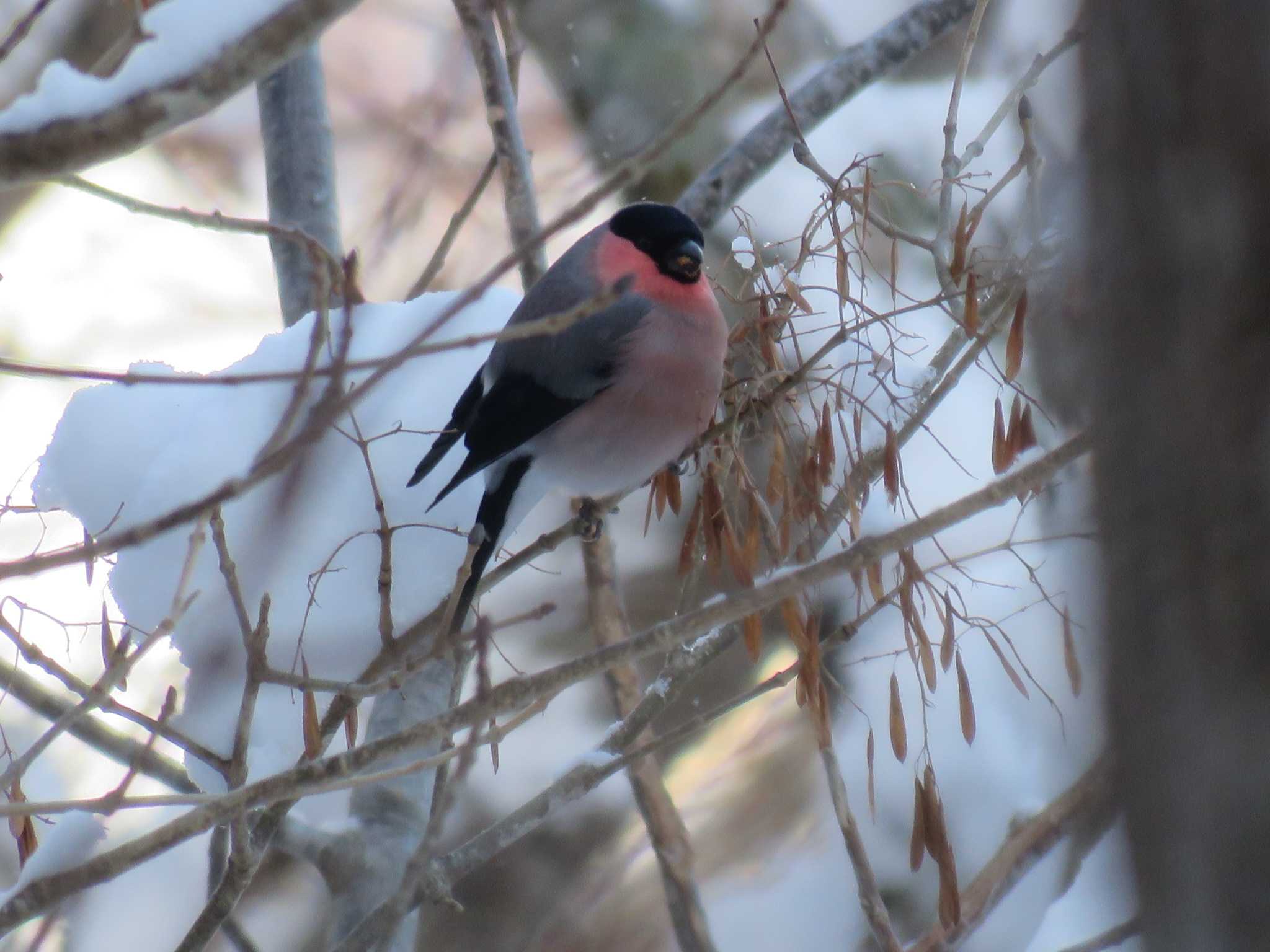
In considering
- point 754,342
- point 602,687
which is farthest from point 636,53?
point 754,342

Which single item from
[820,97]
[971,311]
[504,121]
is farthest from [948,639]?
[820,97]

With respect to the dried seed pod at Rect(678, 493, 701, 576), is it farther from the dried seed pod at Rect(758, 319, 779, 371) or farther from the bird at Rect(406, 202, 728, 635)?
the bird at Rect(406, 202, 728, 635)

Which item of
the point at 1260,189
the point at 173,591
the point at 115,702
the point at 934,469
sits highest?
the point at 934,469

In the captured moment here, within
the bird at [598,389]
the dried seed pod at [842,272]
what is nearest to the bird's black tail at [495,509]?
the bird at [598,389]

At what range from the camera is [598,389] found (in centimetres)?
192

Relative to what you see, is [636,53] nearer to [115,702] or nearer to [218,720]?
[218,720]

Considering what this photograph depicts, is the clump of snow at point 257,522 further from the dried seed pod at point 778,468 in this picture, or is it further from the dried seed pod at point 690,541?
the dried seed pod at point 778,468

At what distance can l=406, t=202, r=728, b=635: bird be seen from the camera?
1.81m

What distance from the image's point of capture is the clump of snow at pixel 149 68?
38.8 inches

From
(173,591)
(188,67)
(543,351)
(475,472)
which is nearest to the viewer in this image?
(188,67)

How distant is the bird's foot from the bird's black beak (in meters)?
0.39

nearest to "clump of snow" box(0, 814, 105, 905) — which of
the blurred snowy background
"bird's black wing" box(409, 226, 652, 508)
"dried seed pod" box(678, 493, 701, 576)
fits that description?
the blurred snowy background

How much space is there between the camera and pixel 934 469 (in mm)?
2793

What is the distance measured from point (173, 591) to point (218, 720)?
0.16 metres
